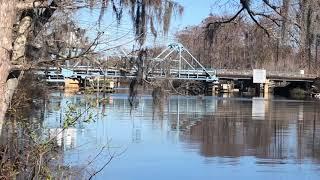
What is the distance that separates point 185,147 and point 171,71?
862 cm

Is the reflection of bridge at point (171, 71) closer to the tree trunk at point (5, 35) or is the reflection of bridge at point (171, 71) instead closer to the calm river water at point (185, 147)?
the calm river water at point (185, 147)

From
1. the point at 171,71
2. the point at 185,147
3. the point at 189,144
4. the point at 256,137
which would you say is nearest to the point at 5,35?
the point at 171,71

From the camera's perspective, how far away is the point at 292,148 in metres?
21.8

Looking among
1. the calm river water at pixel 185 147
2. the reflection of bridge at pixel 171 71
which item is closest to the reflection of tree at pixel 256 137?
the calm river water at pixel 185 147

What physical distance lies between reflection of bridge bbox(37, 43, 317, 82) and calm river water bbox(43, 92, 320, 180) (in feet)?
1.81

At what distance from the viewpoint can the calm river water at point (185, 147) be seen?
15188mm

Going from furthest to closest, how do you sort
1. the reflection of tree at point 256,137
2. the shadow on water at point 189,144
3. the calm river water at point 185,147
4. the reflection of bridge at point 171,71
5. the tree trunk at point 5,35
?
the reflection of tree at point 256,137
the shadow on water at point 189,144
the calm river water at point 185,147
the reflection of bridge at point 171,71
the tree trunk at point 5,35

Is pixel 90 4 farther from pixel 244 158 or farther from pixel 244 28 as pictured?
pixel 244 158

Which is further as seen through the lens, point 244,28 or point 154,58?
point 244,28

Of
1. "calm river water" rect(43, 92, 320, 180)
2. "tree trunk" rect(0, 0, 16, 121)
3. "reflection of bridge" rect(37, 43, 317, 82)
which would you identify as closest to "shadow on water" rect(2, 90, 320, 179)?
"calm river water" rect(43, 92, 320, 180)

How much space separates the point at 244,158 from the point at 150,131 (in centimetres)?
873

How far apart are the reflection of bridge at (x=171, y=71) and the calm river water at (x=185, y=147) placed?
550 mm

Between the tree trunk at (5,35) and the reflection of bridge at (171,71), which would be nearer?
the tree trunk at (5,35)

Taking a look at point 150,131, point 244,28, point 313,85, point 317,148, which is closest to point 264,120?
point 150,131
